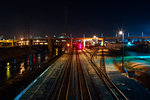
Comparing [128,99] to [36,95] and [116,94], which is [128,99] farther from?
[36,95]

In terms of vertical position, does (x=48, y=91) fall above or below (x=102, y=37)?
below

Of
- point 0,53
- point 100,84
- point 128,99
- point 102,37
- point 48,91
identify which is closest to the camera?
point 128,99

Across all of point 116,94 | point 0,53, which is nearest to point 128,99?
point 116,94

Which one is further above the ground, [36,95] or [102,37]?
[102,37]

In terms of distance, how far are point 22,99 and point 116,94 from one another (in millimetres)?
8386

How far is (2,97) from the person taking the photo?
11742 mm

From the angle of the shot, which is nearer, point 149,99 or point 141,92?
point 149,99

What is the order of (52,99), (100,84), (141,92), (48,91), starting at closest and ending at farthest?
(52,99) → (141,92) → (48,91) → (100,84)

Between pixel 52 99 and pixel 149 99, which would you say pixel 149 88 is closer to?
pixel 149 99

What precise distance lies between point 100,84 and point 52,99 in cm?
589

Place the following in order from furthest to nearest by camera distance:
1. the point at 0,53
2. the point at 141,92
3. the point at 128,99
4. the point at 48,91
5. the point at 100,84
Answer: the point at 0,53 < the point at 100,84 < the point at 48,91 < the point at 141,92 < the point at 128,99

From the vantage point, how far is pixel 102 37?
122m

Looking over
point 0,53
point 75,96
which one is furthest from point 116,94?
point 0,53

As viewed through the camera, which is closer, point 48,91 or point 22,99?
point 22,99
